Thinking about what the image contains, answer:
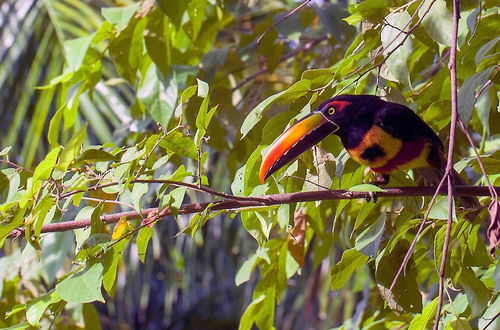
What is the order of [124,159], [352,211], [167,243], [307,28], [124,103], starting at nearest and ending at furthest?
[124,159] < [352,211] < [307,28] < [124,103] < [167,243]

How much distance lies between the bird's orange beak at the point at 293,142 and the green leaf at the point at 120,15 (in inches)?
23.4

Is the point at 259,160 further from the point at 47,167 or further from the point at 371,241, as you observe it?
the point at 47,167

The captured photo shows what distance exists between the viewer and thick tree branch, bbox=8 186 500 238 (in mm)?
1231

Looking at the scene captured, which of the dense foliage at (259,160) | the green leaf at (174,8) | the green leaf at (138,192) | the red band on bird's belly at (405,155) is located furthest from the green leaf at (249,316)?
the green leaf at (174,8)

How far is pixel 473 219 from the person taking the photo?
54.2 inches

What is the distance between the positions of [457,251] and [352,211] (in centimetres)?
35

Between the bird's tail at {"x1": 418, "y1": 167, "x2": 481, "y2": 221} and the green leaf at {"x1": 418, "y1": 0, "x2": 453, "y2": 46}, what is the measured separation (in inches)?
8.8

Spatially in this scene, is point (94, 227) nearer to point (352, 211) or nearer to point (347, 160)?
point (347, 160)

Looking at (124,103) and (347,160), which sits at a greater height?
(347,160)

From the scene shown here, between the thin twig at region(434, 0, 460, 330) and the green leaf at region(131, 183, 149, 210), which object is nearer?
the thin twig at region(434, 0, 460, 330)

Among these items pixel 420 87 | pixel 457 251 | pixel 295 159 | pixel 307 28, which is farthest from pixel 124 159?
pixel 307 28

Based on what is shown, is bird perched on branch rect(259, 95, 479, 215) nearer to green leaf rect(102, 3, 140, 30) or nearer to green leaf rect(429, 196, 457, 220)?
green leaf rect(429, 196, 457, 220)

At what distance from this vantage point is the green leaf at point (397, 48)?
133 centimetres

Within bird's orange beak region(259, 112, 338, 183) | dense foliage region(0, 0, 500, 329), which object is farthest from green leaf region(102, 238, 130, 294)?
Answer: bird's orange beak region(259, 112, 338, 183)
